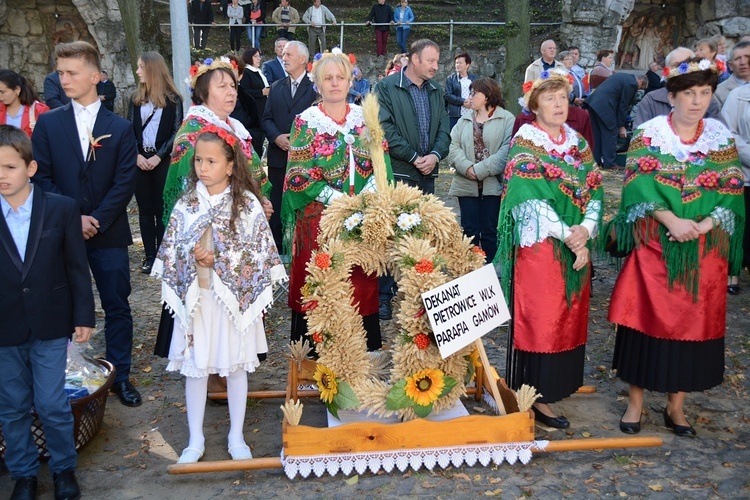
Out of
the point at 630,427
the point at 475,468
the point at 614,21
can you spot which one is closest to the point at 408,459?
the point at 475,468

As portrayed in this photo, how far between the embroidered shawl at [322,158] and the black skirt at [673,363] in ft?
6.00

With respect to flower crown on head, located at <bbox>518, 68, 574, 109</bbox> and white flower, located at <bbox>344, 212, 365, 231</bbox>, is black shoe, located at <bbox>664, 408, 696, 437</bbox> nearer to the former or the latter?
flower crown on head, located at <bbox>518, 68, 574, 109</bbox>

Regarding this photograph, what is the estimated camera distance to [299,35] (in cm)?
2173

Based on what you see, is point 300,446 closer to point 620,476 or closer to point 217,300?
point 217,300

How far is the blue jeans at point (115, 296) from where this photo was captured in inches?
178

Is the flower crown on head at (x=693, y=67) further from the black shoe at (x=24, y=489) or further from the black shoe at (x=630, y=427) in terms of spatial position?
the black shoe at (x=24, y=489)

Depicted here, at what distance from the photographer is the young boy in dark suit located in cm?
342

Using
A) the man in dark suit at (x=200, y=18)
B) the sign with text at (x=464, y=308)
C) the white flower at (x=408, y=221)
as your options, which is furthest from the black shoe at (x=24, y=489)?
the man in dark suit at (x=200, y=18)

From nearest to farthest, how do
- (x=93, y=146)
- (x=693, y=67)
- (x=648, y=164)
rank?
1. (x=693, y=67)
2. (x=648, y=164)
3. (x=93, y=146)

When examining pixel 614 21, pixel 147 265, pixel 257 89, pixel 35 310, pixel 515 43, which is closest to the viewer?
pixel 35 310

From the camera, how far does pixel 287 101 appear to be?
7.16 metres

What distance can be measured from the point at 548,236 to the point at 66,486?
282 centimetres

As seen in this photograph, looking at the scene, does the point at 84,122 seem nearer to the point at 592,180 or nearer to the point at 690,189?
the point at 592,180

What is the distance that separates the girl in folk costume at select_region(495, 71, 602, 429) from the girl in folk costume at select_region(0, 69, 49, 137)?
12.6 ft
